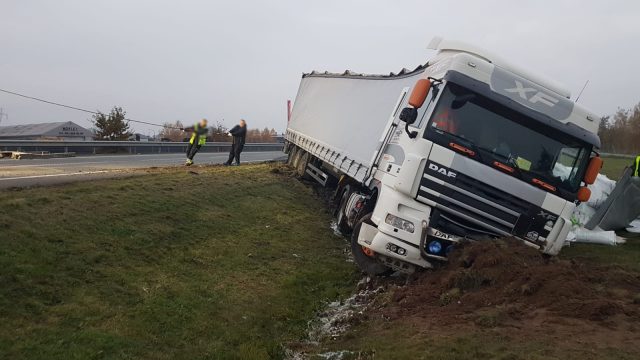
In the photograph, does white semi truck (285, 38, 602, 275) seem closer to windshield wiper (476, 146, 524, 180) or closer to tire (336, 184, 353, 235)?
windshield wiper (476, 146, 524, 180)

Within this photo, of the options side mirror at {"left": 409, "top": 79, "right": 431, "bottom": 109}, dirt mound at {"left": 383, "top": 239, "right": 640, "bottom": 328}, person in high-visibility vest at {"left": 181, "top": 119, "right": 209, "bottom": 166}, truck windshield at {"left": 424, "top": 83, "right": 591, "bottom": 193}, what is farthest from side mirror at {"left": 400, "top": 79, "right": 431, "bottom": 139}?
person in high-visibility vest at {"left": 181, "top": 119, "right": 209, "bottom": 166}

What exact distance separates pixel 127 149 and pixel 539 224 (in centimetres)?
2446

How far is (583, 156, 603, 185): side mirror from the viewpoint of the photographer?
7.23 m

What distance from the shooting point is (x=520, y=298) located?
18.0 feet

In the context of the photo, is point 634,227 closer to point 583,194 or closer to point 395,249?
point 583,194

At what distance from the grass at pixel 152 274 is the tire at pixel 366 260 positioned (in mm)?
400

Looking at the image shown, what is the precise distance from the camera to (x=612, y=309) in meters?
4.97

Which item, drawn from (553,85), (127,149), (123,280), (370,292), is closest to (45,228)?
(123,280)

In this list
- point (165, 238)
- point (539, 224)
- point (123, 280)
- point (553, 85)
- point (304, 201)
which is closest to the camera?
point (123, 280)

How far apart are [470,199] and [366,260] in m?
1.92

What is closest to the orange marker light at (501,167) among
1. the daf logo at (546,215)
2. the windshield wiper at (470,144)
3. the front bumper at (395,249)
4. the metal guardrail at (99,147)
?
the windshield wiper at (470,144)

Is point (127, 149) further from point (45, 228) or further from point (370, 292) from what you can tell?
point (370, 292)

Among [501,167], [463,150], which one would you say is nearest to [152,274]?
[463,150]

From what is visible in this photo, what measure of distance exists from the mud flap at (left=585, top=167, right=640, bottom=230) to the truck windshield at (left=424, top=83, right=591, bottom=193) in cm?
528
